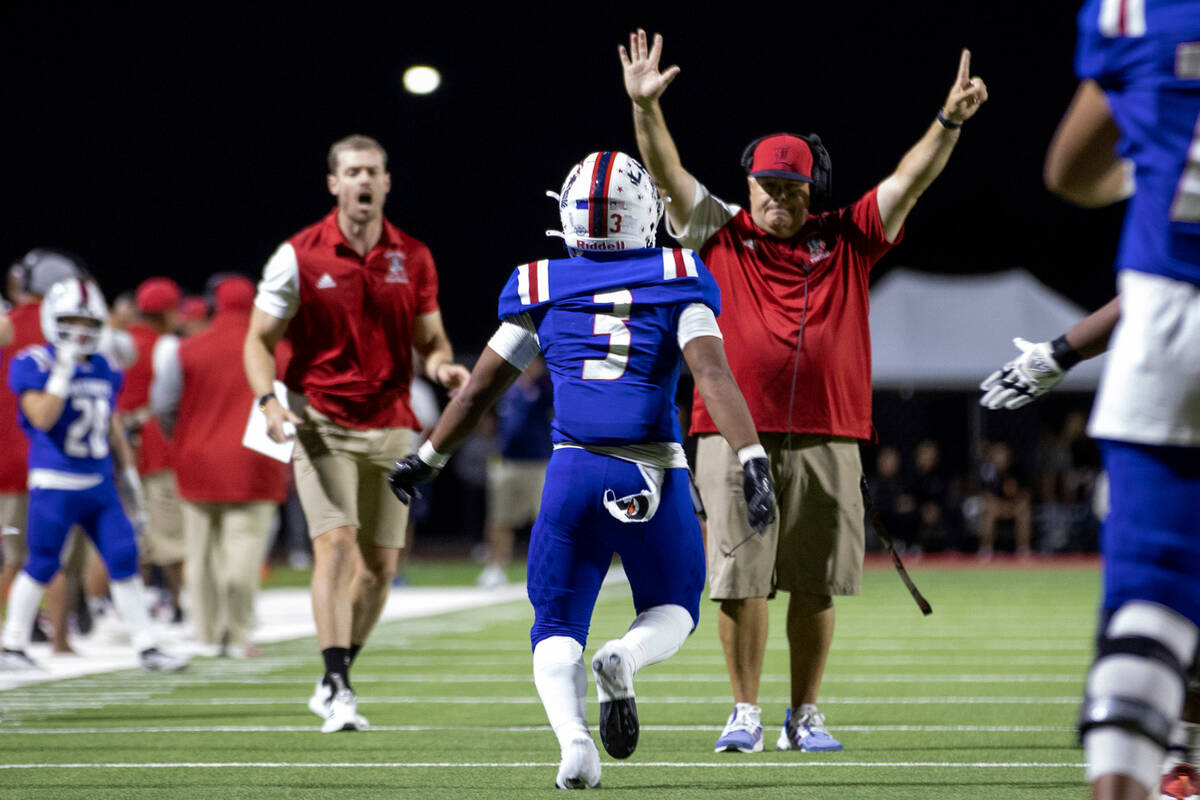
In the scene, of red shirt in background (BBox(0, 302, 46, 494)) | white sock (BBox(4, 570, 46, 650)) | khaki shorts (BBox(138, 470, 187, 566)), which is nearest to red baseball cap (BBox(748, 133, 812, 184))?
white sock (BBox(4, 570, 46, 650))

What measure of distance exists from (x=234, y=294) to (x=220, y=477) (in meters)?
1.17

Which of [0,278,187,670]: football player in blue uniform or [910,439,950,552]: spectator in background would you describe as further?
[910,439,950,552]: spectator in background

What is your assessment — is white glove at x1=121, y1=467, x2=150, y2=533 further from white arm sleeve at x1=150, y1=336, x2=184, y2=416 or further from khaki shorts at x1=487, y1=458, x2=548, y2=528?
khaki shorts at x1=487, y1=458, x2=548, y2=528

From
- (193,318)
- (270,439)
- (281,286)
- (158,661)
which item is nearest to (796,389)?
(270,439)

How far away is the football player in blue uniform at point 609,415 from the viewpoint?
4137 mm

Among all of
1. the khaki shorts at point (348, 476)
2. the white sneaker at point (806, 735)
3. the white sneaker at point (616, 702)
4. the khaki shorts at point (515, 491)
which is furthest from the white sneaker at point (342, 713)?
the khaki shorts at point (515, 491)

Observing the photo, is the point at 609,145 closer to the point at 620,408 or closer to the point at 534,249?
the point at 534,249

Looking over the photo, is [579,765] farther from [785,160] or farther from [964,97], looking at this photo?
[964,97]

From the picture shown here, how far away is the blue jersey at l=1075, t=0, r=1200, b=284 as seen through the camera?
2605 mm

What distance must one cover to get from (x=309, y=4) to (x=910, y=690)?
1649 cm

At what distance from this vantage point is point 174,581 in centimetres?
1134

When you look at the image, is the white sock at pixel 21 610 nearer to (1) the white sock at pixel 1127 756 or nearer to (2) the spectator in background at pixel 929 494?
(1) the white sock at pixel 1127 756

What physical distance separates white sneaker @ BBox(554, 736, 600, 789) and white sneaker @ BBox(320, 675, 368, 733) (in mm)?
1978

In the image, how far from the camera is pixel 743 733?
5320 millimetres
